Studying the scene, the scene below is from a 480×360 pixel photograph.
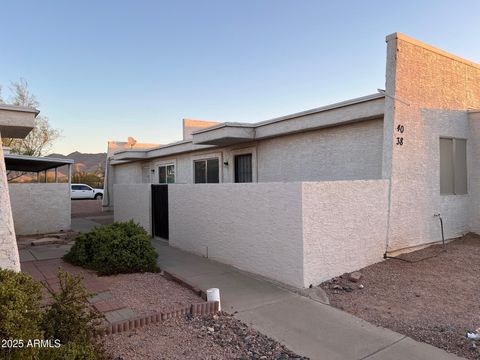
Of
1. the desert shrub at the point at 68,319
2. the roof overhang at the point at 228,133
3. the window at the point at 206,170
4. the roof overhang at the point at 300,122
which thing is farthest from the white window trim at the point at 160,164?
the desert shrub at the point at 68,319

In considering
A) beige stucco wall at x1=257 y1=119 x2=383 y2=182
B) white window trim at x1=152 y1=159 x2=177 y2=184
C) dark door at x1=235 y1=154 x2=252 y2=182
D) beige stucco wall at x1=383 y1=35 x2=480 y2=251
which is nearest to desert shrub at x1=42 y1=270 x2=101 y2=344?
beige stucco wall at x1=383 y1=35 x2=480 y2=251

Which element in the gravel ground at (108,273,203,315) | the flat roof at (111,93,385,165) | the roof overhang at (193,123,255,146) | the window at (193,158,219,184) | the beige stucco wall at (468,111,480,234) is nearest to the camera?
the gravel ground at (108,273,203,315)

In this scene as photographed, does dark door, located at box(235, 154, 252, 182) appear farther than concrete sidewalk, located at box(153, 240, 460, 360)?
Yes

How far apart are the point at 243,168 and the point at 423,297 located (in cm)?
815

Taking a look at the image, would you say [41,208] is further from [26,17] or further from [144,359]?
[144,359]

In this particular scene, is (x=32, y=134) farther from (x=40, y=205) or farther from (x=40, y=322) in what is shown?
(x=40, y=322)

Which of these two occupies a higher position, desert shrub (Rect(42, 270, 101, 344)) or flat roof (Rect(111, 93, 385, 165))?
flat roof (Rect(111, 93, 385, 165))

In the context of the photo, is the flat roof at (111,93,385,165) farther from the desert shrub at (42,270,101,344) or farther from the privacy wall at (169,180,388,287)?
the desert shrub at (42,270,101,344)

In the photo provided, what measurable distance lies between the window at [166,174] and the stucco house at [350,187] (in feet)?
19.4

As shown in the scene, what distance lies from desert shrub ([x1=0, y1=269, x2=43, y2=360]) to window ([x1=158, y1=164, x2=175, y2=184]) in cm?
1444

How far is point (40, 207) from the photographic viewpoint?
42.5ft

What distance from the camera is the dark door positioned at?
12320 mm

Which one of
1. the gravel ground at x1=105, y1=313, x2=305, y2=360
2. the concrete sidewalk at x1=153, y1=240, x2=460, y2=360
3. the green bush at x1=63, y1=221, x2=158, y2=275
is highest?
the green bush at x1=63, y1=221, x2=158, y2=275

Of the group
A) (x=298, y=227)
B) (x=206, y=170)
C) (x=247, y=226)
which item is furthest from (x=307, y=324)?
(x=206, y=170)
